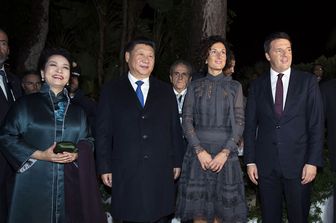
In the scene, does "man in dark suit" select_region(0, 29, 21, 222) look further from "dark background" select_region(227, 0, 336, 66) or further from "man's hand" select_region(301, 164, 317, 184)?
"dark background" select_region(227, 0, 336, 66)

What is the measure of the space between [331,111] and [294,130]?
526 mm

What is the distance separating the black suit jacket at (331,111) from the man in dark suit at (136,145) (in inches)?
59.7

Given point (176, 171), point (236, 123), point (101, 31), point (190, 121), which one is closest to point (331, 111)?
point (236, 123)

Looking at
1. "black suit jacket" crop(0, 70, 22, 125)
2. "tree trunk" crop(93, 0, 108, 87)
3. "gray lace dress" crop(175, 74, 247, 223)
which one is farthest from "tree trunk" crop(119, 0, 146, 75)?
"gray lace dress" crop(175, 74, 247, 223)

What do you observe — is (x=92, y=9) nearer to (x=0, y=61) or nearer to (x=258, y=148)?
(x=0, y=61)

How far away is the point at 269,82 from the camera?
423 centimetres

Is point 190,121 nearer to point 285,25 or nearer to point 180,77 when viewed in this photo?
point 180,77

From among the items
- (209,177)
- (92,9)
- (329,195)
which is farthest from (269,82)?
(92,9)

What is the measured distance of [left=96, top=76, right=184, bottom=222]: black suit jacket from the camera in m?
3.92

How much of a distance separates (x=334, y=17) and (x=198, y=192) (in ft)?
55.6

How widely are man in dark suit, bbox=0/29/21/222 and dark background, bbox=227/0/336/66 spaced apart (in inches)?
593

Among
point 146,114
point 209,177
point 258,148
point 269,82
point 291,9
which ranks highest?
point 291,9

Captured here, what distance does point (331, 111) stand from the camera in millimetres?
4324

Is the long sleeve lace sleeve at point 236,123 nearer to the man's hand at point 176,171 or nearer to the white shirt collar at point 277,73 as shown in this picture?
the white shirt collar at point 277,73
